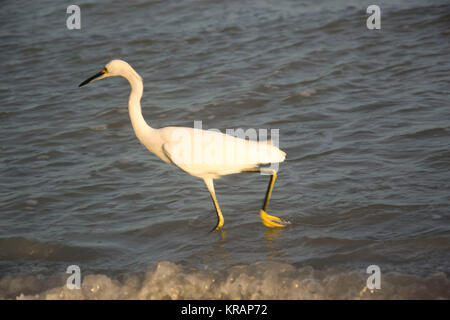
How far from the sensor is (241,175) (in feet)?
22.0

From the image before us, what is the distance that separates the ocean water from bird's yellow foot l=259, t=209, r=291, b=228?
3.2 inches

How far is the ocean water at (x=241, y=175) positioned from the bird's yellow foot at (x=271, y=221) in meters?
0.08

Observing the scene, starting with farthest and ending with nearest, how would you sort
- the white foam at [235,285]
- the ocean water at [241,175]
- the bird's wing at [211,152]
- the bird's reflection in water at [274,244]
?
the bird's wing at [211,152]
the bird's reflection in water at [274,244]
the ocean water at [241,175]
the white foam at [235,285]

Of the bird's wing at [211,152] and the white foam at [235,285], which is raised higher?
the bird's wing at [211,152]

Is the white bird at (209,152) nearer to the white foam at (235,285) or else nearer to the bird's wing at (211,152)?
the bird's wing at (211,152)

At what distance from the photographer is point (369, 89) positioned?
27.8ft

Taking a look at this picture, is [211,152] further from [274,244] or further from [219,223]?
[274,244]

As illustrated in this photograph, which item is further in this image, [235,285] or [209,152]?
[209,152]

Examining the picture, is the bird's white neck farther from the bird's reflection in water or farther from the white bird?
the bird's reflection in water

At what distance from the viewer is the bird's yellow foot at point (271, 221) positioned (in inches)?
209

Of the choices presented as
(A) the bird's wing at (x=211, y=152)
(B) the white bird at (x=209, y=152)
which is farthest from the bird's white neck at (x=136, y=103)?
(A) the bird's wing at (x=211, y=152)

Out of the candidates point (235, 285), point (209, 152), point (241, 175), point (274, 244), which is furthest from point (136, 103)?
point (235, 285)

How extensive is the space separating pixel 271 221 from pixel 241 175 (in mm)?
1432
